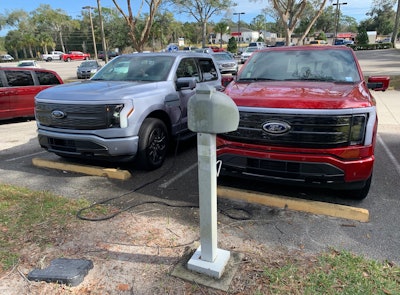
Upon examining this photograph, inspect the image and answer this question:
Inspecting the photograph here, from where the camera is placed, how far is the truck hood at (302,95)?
137 inches

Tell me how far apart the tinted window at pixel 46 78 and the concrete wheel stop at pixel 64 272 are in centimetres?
869

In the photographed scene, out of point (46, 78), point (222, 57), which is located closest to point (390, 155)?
point (46, 78)

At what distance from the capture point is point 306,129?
3.52 m

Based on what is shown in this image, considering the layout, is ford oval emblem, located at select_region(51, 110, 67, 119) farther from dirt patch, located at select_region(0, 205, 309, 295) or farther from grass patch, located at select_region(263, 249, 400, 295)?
grass patch, located at select_region(263, 249, 400, 295)

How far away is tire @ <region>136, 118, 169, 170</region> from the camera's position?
4.90 meters

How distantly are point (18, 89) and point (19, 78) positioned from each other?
349 mm

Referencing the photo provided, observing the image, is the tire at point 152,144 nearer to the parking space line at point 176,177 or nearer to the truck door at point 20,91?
the parking space line at point 176,177

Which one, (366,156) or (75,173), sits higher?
(366,156)

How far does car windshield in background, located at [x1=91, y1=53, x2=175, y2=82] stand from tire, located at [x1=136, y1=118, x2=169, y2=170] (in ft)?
2.86

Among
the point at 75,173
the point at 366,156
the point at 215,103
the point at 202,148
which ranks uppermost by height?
the point at 215,103

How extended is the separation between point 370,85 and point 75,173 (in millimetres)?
4519

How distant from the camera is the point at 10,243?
327 cm

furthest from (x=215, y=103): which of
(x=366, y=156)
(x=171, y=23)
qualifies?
(x=171, y=23)

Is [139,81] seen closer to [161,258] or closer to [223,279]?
[161,258]
